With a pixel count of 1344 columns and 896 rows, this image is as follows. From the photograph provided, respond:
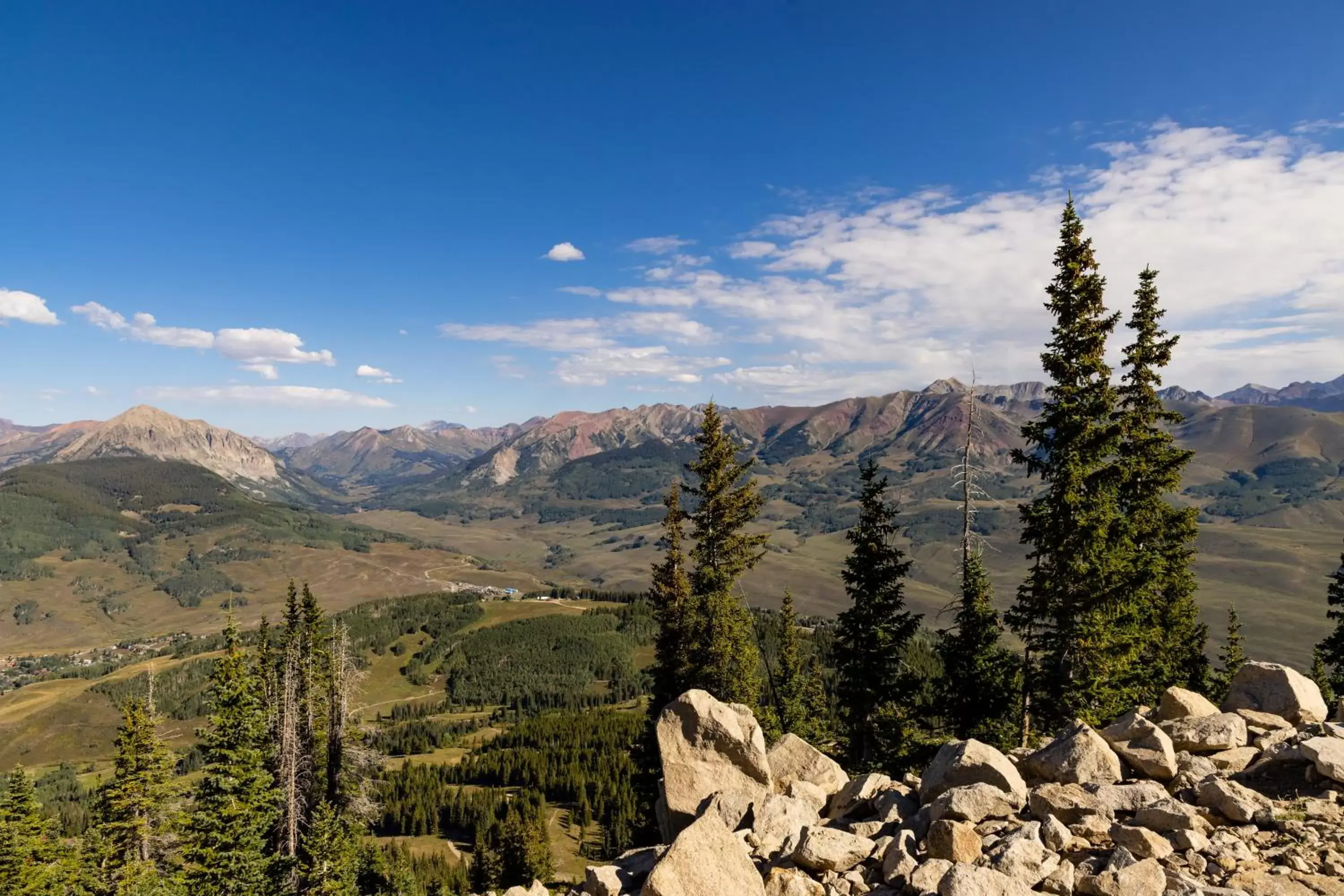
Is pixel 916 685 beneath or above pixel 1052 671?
beneath

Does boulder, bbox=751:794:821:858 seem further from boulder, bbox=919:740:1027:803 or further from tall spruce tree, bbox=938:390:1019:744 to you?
tall spruce tree, bbox=938:390:1019:744

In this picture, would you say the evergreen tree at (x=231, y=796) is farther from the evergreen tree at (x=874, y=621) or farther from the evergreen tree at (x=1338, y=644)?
the evergreen tree at (x=1338, y=644)

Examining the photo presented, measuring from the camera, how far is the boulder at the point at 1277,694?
18578 millimetres

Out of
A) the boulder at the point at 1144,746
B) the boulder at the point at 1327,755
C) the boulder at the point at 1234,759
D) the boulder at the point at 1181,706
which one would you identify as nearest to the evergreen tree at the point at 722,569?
the boulder at the point at 1181,706

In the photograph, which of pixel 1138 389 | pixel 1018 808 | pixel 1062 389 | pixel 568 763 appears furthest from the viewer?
pixel 568 763

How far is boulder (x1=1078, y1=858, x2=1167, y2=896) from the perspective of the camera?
1091cm

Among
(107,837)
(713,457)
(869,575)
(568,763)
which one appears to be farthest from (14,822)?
(568,763)

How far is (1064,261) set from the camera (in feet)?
93.5

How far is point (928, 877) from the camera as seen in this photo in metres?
12.3

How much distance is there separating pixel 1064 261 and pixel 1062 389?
226 inches

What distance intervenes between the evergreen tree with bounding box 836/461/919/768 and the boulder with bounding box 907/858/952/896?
22350 mm

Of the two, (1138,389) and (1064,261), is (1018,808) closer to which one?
(1064,261)

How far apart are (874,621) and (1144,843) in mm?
22947

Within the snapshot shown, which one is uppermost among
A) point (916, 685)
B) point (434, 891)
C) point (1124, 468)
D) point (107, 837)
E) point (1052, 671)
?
point (1124, 468)
